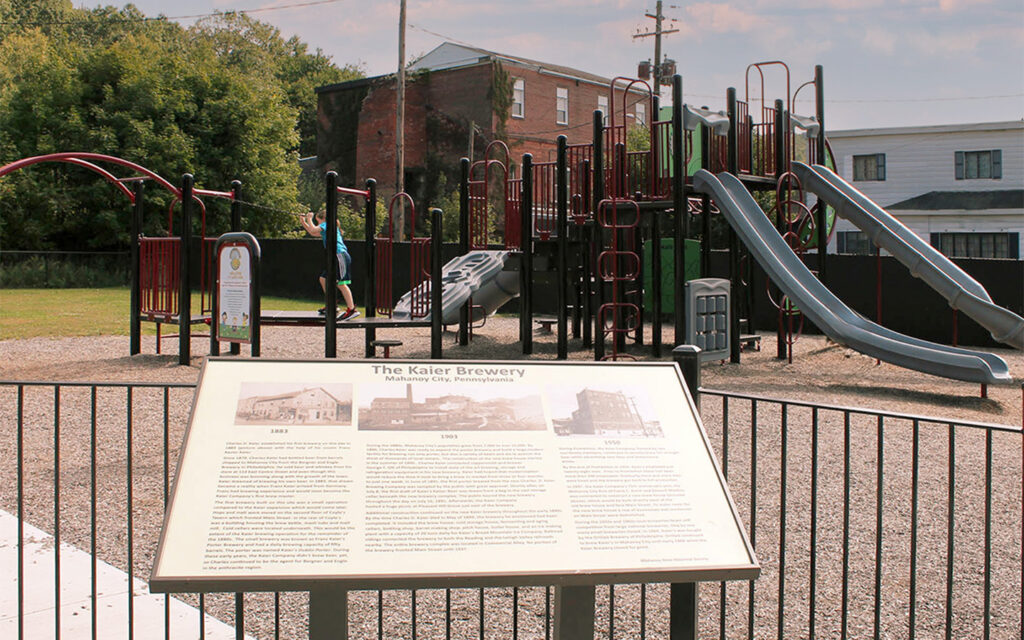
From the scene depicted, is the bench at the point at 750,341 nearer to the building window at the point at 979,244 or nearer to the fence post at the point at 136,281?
the fence post at the point at 136,281

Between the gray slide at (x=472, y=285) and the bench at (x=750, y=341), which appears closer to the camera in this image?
the gray slide at (x=472, y=285)

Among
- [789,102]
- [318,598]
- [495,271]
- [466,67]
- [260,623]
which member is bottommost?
[260,623]

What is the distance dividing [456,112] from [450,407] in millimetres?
39771

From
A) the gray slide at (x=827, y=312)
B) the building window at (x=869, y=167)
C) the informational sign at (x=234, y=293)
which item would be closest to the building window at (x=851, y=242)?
the building window at (x=869, y=167)

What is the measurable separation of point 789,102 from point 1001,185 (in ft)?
77.4

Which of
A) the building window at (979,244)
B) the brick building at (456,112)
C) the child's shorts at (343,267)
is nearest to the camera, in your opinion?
the child's shorts at (343,267)

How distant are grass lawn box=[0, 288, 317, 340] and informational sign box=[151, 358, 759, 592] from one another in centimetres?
1735

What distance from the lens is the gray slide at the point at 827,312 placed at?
40.5 ft

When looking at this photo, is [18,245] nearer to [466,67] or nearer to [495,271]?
[466,67]

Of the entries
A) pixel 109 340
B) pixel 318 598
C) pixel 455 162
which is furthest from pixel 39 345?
pixel 455 162

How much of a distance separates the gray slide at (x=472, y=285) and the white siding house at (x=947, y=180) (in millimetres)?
21905

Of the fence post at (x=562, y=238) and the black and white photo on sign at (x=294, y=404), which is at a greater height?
the fence post at (x=562, y=238)

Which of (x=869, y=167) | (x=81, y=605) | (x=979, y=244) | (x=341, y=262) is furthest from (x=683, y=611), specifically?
(x=869, y=167)

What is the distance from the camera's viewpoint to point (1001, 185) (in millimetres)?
36156
